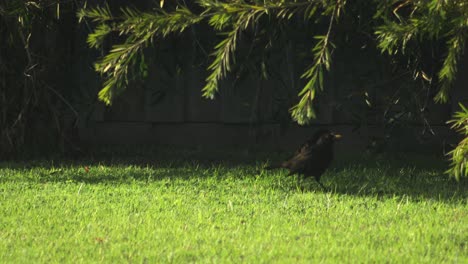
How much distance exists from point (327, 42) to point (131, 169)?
118 inches

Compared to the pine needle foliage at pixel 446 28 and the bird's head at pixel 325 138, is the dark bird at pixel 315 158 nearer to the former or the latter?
the bird's head at pixel 325 138

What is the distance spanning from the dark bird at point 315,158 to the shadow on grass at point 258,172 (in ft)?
0.58

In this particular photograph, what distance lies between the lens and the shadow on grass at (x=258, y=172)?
691 centimetres

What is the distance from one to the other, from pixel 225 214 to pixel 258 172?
196cm

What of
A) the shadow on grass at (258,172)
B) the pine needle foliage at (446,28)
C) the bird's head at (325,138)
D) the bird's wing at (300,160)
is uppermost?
the pine needle foliage at (446,28)

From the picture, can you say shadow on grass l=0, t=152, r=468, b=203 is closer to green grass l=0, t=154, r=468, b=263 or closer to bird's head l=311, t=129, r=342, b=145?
green grass l=0, t=154, r=468, b=263

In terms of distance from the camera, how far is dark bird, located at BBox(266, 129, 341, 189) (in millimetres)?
6707

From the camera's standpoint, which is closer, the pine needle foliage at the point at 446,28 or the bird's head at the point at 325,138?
the pine needle foliage at the point at 446,28

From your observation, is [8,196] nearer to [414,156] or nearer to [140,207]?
[140,207]

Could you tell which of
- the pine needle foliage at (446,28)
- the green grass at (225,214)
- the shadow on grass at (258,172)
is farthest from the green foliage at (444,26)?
the shadow on grass at (258,172)

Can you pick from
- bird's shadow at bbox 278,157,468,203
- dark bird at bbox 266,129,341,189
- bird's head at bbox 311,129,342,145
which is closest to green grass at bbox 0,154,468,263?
bird's shadow at bbox 278,157,468,203

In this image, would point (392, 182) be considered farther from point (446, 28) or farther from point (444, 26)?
point (444, 26)

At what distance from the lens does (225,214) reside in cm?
583

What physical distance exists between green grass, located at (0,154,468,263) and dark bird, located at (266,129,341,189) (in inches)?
6.3
